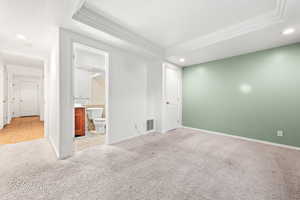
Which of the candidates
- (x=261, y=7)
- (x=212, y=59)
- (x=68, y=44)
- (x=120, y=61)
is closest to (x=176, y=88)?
(x=212, y=59)

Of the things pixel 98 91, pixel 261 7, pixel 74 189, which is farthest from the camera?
pixel 98 91

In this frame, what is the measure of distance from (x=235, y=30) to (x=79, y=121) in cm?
433

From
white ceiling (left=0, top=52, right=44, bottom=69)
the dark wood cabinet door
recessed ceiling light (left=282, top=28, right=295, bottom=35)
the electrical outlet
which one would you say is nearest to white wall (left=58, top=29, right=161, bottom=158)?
the dark wood cabinet door

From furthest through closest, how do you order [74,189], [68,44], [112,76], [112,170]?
[112,76] → [68,44] → [112,170] → [74,189]

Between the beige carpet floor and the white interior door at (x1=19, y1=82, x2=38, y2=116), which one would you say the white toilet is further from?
the white interior door at (x1=19, y1=82, x2=38, y2=116)

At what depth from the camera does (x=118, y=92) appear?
3.01 metres

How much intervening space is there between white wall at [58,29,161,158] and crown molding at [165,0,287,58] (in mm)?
933

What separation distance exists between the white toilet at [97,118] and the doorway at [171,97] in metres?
1.97

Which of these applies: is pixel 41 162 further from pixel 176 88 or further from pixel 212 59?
pixel 212 59

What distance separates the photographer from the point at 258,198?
1.30 meters

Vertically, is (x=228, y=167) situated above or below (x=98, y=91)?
below

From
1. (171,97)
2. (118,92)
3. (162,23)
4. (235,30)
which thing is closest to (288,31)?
(235,30)

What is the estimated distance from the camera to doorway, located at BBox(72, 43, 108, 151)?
3365 mm

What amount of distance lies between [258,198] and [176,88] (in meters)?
3.43
